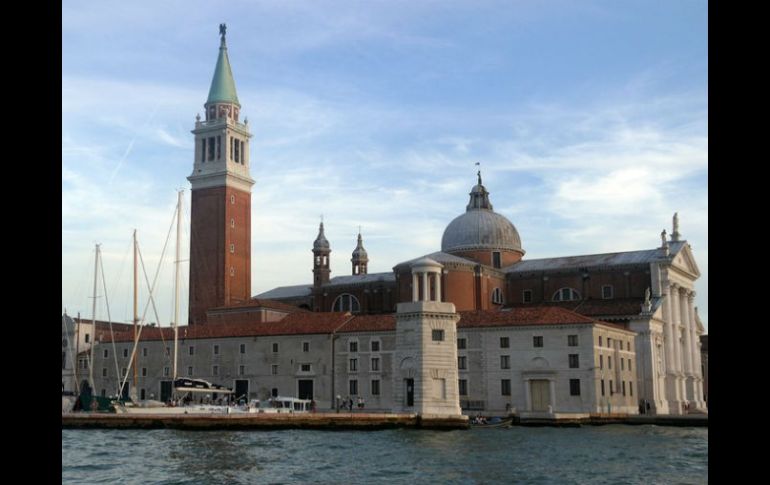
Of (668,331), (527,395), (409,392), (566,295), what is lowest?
(527,395)

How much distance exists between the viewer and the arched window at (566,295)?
55.5 m

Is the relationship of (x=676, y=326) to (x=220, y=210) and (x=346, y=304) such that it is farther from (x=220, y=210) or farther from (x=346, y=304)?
(x=220, y=210)

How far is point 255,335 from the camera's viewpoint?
166 feet

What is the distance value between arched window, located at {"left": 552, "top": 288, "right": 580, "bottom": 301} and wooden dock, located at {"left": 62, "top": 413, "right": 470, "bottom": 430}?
18539mm

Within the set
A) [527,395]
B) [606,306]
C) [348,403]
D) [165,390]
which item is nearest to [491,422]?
[527,395]

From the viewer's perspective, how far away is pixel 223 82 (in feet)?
222

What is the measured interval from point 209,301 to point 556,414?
28.1 meters

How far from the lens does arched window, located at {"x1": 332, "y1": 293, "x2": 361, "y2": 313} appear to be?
60388mm

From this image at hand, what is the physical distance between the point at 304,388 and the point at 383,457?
23461 millimetres

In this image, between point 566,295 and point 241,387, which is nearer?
point 241,387

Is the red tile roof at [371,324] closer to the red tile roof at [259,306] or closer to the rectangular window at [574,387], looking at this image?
the rectangular window at [574,387]

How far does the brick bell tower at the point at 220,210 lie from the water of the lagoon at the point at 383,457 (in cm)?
2574
